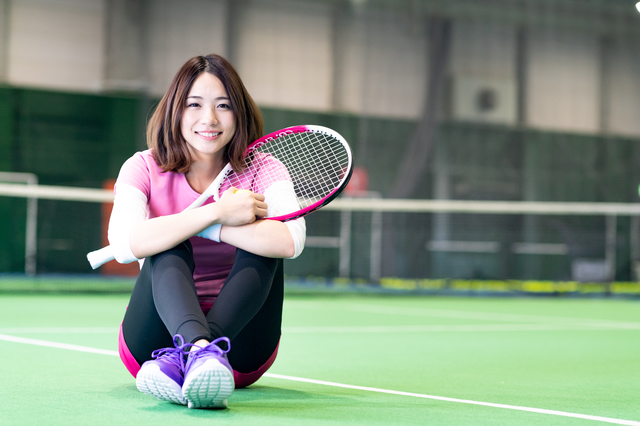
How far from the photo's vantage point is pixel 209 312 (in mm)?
1932

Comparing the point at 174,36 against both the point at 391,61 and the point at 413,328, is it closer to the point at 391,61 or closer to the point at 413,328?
the point at 391,61

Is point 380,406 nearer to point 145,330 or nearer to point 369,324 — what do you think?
point 145,330

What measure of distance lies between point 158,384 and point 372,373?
3.80ft

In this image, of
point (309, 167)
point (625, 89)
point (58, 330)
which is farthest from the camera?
point (625, 89)

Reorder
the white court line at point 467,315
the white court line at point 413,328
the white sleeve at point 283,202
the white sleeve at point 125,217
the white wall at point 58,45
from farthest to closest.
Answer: the white wall at point 58,45 < the white court line at point 467,315 < the white court line at point 413,328 < the white sleeve at point 283,202 < the white sleeve at point 125,217

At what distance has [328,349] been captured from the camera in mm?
3594

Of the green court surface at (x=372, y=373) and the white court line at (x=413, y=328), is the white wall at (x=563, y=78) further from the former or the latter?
the white court line at (x=413, y=328)

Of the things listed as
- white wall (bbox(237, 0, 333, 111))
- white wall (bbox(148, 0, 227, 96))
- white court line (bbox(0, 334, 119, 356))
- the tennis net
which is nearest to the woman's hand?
white court line (bbox(0, 334, 119, 356))

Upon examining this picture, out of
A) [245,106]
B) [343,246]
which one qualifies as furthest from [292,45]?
[245,106]

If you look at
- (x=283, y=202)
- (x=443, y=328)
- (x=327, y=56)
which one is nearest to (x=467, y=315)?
(x=443, y=328)

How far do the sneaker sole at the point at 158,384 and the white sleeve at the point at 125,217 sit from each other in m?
0.31

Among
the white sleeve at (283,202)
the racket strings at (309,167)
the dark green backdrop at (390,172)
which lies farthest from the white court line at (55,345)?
the dark green backdrop at (390,172)

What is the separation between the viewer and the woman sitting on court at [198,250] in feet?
6.02

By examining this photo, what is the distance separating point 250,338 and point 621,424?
922 mm
